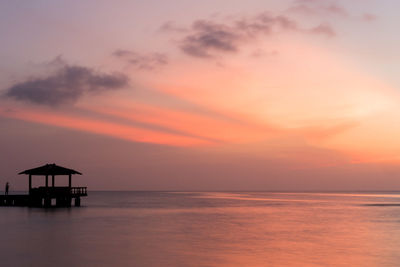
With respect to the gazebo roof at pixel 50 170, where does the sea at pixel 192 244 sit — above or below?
below

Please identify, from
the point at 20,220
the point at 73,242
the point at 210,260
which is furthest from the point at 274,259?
the point at 20,220

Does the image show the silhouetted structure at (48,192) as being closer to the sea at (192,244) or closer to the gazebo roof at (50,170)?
the gazebo roof at (50,170)

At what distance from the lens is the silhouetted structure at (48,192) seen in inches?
2230

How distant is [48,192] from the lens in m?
60.2

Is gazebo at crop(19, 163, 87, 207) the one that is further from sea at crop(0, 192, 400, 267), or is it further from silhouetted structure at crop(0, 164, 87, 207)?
sea at crop(0, 192, 400, 267)

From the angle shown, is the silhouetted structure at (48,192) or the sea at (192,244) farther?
the silhouetted structure at (48,192)

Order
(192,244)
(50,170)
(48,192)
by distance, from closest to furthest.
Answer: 1. (192,244)
2. (50,170)
3. (48,192)

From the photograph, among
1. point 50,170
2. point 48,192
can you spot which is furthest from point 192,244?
point 48,192

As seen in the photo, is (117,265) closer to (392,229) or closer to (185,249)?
(185,249)

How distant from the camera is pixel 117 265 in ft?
76.1

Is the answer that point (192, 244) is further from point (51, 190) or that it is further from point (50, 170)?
point (51, 190)

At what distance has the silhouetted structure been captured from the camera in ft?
186

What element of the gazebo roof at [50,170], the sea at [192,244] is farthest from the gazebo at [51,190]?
the sea at [192,244]

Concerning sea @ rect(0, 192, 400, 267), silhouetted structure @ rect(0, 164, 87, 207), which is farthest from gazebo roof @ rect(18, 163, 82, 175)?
sea @ rect(0, 192, 400, 267)
